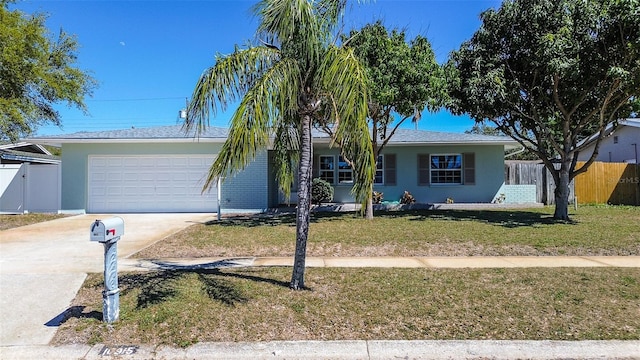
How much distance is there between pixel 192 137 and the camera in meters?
16.2

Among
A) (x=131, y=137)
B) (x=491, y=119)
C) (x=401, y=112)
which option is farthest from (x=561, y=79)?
(x=131, y=137)

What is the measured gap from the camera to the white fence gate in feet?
53.3

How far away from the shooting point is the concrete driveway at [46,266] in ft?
15.7

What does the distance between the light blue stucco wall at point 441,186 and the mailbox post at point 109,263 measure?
45.6 feet

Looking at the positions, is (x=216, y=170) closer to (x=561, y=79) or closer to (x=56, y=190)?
(x=561, y=79)

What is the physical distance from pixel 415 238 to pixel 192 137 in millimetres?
10248

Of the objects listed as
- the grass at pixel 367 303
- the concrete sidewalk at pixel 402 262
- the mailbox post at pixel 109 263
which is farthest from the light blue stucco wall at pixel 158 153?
the mailbox post at pixel 109 263

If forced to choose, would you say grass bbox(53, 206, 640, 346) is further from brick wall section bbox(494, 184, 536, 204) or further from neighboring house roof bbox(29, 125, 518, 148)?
brick wall section bbox(494, 184, 536, 204)

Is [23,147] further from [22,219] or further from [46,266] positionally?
[46,266]

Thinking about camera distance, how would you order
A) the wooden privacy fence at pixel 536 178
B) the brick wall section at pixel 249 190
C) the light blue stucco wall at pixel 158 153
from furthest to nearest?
the wooden privacy fence at pixel 536 178 → the brick wall section at pixel 249 190 → the light blue stucco wall at pixel 158 153

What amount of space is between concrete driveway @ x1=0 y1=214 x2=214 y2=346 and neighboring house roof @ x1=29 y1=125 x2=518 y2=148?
3707 millimetres

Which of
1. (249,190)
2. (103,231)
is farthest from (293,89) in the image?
(249,190)

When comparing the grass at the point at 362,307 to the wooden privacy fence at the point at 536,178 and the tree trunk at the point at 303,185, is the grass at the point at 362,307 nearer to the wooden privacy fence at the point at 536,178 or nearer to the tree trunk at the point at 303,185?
the tree trunk at the point at 303,185

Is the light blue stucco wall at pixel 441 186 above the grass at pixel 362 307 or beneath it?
above
